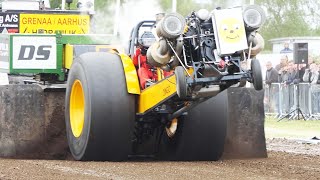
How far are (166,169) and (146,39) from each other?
1.85 metres

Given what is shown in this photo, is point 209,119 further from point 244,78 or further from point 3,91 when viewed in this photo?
point 3,91

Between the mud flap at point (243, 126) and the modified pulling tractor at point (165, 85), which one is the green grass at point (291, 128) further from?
the modified pulling tractor at point (165, 85)

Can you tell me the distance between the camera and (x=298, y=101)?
21578mm

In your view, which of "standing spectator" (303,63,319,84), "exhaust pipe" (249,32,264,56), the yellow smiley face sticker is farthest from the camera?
"standing spectator" (303,63,319,84)

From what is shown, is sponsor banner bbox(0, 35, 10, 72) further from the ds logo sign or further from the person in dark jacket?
the person in dark jacket

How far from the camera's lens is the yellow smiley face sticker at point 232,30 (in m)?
8.62

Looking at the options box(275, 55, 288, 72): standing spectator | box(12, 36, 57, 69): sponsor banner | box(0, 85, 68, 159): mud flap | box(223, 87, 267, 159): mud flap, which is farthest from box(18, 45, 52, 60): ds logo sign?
box(275, 55, 288, 72): standing spectator

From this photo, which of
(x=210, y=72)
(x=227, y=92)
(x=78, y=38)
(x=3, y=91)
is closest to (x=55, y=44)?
(x=78, y=38)

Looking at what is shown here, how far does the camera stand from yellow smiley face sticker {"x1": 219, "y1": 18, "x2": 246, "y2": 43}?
862 cm

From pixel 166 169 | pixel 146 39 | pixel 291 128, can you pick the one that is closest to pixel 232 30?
pixel 166 169

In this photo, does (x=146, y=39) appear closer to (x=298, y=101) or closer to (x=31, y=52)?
(x=31, y=52)

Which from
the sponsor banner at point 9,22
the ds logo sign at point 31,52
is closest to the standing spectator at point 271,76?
the sponsor banner at point 9,22

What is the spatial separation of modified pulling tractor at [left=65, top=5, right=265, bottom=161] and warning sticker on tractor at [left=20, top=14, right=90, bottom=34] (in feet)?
21.5

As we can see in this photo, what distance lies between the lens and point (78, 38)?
500 inches
